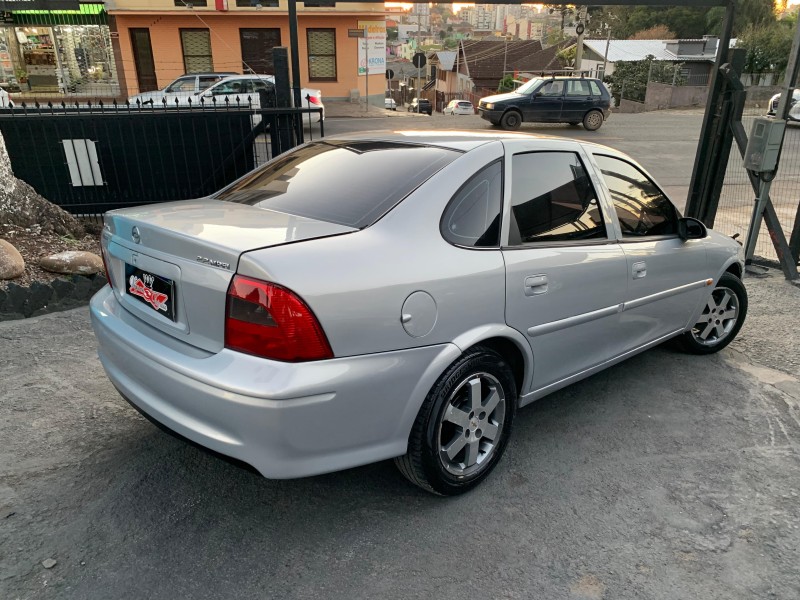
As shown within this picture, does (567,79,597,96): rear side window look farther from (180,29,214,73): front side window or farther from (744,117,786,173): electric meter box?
(180,29,214,73): front side window

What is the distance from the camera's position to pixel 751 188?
7.70m

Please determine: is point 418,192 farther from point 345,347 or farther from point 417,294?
point 345,347

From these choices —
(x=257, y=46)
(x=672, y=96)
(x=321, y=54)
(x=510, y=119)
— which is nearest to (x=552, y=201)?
(x=510, y=119)

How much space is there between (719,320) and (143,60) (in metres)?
28.0

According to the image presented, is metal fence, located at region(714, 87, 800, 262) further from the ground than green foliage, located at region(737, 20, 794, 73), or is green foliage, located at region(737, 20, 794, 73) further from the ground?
green foliage, located at region(737, 20, 794, 73)

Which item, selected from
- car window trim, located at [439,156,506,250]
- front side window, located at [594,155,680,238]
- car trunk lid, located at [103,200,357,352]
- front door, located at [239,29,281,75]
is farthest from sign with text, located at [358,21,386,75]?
car trunk lid, located at [103,200,357,352]

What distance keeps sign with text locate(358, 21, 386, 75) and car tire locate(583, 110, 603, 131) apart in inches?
440

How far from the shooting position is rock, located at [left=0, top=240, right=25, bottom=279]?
5027 mm

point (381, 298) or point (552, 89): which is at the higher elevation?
point (381, 298)

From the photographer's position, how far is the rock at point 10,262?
503cm

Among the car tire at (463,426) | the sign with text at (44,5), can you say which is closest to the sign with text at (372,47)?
the sign with text at (44,5)

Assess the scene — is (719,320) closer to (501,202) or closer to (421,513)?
(501,202)

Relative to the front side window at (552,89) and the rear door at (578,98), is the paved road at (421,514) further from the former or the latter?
the rear door at (578,98)

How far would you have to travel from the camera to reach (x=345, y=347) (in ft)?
7.71
